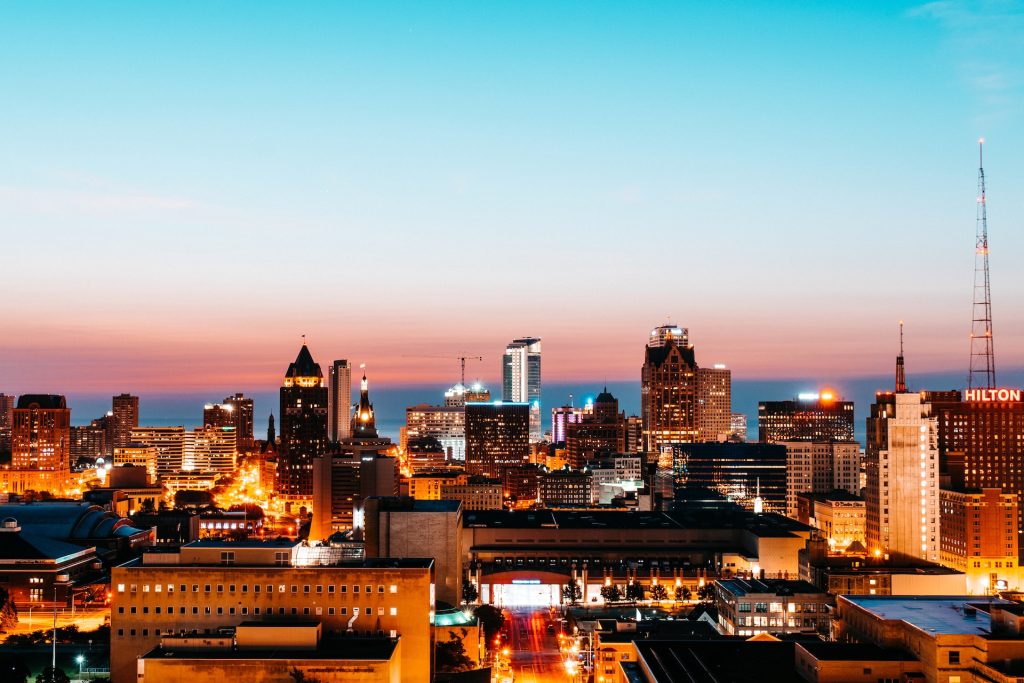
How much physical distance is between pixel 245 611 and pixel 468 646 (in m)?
20.5

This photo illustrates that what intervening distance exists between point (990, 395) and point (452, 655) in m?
102

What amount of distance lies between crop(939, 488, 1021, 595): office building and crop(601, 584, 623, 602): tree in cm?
3811

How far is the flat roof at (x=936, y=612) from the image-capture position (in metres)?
58.1

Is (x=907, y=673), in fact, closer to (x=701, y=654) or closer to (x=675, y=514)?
(x=701, y=654)

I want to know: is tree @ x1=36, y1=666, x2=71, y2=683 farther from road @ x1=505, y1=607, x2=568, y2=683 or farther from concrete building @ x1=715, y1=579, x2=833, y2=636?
concrete building @ x1=715, y1=579, x2=833, y2=636

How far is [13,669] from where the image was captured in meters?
68.6

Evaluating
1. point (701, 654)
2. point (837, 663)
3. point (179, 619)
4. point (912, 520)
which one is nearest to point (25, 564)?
point (179, 619)

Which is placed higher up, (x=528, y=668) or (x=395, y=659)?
(x=395, y=659)

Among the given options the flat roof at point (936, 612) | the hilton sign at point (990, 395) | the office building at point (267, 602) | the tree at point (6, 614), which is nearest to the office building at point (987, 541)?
the hilton sign at point (990, 395)

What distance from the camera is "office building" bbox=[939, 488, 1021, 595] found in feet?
401

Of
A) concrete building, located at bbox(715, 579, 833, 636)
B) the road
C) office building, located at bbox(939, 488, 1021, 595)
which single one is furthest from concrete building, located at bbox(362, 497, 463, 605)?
office building, located at bbox(939, 488, 1021, 595)

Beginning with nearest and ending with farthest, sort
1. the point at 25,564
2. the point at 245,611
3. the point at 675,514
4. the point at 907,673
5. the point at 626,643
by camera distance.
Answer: the point at 907,673, the point at 245,611, the point at 626,643, the point at 25,564, the point at 675,514

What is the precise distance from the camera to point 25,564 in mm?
114312

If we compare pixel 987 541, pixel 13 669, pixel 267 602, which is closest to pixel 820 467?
pixel 987 541
